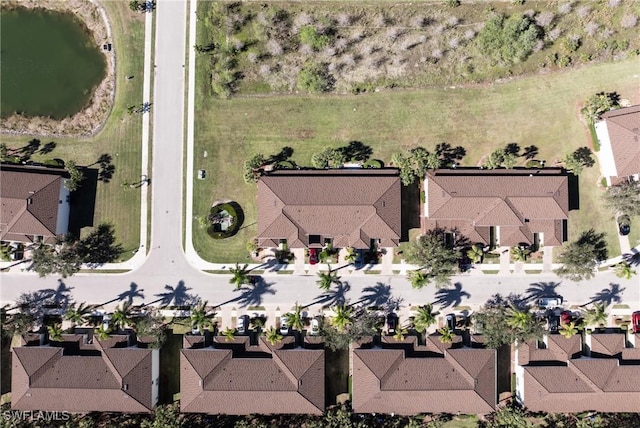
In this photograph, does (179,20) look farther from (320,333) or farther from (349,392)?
(349,392)

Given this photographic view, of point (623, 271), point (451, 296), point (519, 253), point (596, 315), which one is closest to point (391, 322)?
point (451, 296)

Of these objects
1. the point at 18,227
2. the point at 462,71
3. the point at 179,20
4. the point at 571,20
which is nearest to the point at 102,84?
the point at 179,20

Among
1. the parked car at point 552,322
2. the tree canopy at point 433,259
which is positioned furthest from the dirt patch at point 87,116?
the parked car at point 552,322

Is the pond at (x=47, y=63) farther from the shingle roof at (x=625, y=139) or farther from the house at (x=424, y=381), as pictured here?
the shingle roof at (x=625, y=139)

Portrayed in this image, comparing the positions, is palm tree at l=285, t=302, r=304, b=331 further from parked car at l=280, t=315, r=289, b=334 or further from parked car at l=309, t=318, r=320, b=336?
parked car at l=309, t=318, r=320, b=336

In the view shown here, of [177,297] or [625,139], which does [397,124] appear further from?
[177,297]

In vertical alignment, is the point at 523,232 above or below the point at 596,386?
above

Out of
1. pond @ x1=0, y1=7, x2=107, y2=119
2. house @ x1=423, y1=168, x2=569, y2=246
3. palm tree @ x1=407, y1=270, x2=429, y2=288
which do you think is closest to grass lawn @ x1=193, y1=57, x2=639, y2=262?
house @ x1=423, y1=168, x2=569, y2=246
